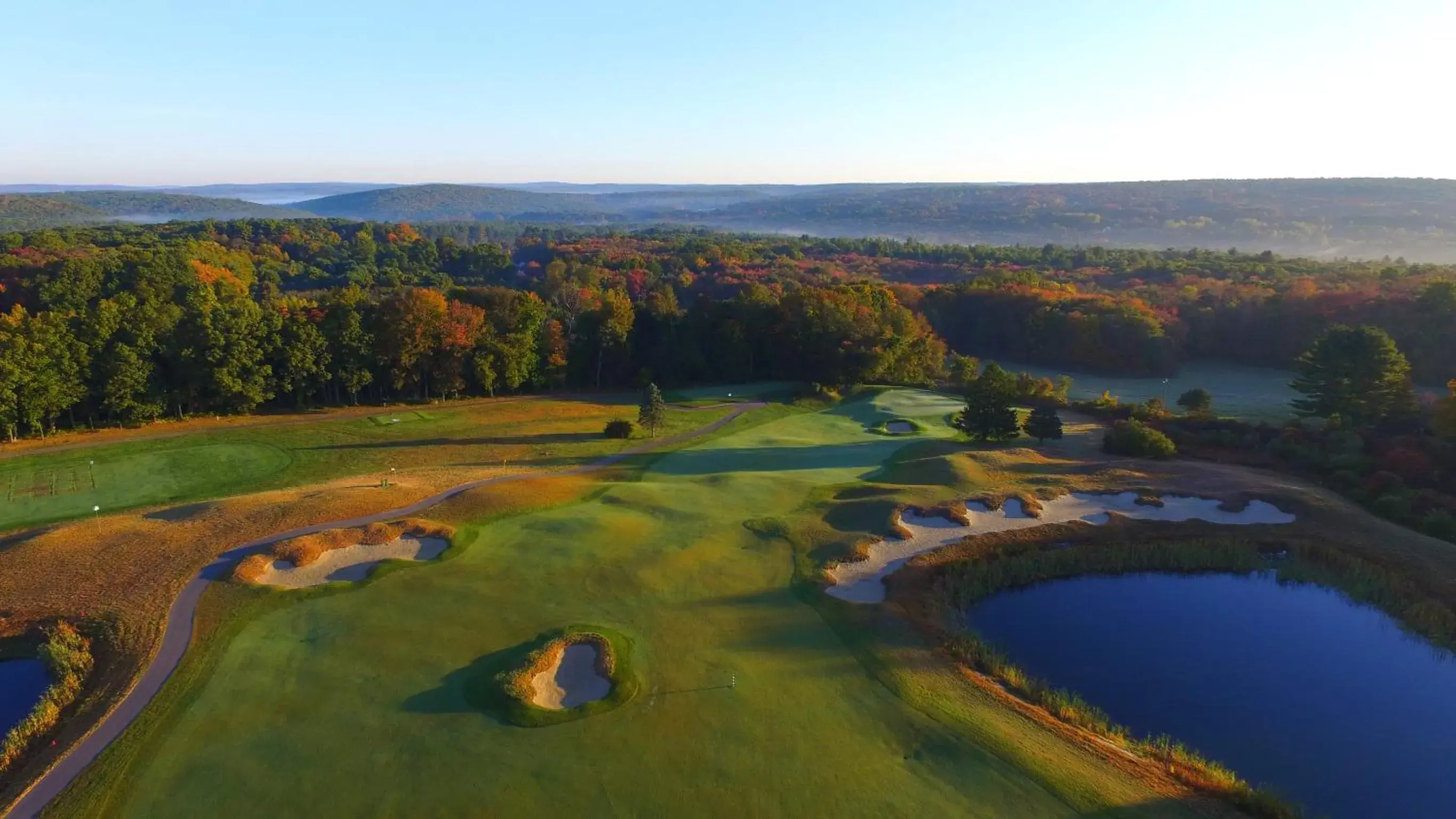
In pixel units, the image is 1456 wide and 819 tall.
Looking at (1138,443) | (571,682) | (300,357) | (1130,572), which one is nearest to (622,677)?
(571,682)

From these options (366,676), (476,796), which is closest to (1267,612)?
(476,796)

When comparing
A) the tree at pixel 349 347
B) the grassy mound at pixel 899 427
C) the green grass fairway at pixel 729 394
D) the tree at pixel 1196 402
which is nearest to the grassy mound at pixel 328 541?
the tree at pixel 349 347

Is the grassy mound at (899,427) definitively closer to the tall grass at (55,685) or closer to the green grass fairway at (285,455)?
the green grass fairway at (285,455)

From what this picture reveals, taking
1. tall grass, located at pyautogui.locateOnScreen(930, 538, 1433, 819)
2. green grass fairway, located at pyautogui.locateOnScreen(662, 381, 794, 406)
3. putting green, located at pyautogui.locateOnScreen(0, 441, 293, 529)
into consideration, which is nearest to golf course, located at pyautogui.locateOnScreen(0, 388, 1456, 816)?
tall grass, located at pyautogui.locateOnScreen(930, 538, 1433, 819)

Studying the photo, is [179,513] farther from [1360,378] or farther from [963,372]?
[1360,378]

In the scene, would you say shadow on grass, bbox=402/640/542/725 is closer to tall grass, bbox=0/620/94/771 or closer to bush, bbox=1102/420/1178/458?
tall grass, bbox=0/620/94/771
